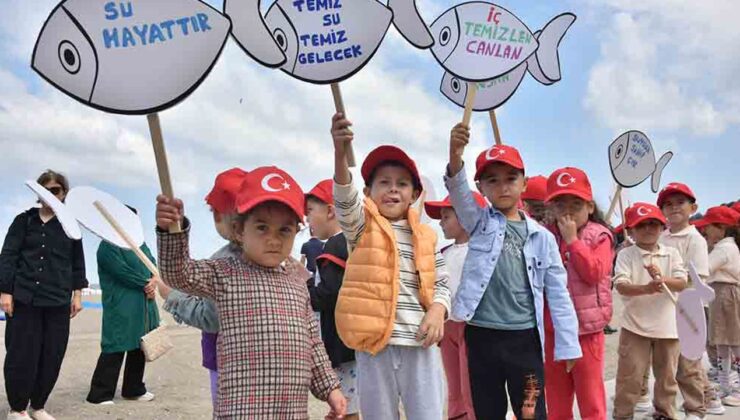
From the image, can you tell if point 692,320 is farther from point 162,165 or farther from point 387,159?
point 162,165

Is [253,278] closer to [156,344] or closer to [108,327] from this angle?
[156,344]

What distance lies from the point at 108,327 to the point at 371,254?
362cm

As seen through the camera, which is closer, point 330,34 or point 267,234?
point 267,234

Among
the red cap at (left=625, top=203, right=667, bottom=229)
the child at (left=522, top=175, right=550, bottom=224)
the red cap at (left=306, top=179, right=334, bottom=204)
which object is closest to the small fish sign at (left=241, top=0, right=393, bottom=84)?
the red cap at (left=306, top=179, right=334, bottom=204)

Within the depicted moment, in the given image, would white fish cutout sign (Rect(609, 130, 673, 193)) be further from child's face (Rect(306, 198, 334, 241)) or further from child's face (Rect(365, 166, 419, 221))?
child's face (Rect(365, 166, 419, 221))

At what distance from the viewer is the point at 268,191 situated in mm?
2189

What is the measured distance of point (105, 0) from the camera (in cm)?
197

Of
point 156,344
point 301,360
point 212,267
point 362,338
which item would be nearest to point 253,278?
point 212,267

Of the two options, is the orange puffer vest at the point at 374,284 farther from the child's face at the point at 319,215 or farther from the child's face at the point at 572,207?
the child's face at the point at 572,207

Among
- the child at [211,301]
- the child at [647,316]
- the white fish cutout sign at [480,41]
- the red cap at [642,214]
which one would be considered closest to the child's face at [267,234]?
the child at [211,301]

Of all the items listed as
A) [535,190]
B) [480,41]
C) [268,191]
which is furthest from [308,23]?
[535,190]

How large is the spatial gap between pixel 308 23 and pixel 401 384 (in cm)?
162

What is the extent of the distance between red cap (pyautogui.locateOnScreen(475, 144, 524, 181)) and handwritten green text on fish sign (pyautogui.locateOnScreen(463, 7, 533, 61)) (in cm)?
53

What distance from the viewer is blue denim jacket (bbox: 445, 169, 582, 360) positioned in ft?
9.76
